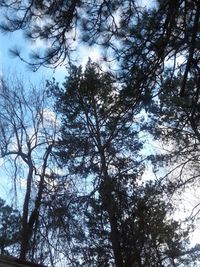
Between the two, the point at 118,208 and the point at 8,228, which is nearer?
the point at 118,208

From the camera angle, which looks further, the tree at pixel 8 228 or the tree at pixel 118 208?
A: the tree at pixel 8 228

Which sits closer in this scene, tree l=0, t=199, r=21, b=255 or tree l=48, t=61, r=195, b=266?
tree l=48, t=61, r=195, b=266

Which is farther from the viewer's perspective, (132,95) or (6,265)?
(6,265)

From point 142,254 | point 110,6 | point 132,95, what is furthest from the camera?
point 142,254

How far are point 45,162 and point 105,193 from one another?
3.38 m

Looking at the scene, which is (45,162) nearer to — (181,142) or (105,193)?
(105,193)

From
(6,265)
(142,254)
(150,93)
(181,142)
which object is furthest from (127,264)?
(150,93)

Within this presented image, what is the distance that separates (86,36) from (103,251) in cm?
981

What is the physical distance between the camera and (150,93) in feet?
16.5

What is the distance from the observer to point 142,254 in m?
13.2

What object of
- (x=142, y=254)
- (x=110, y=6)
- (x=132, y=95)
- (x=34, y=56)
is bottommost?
(x=132, y=95)

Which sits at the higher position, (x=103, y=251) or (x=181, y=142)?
(x=181, y=142)

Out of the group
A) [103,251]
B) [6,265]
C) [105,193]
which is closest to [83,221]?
[105,193]

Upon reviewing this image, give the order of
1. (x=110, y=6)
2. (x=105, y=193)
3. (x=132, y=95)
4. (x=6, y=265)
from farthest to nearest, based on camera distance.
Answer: (x=105, y=193)
(x=6, y=265)
(x=110, y=6)
(x=132, y=95)
